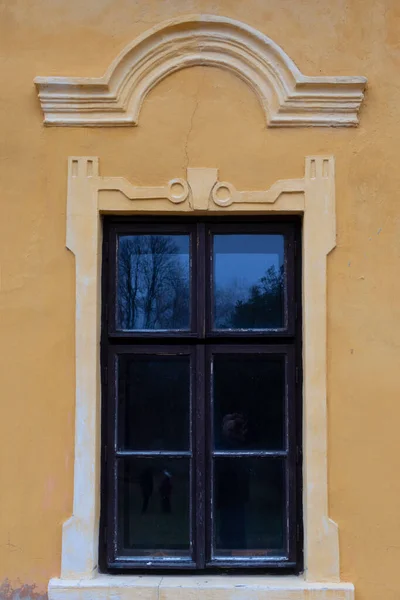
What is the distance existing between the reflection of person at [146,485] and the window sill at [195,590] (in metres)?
0.37

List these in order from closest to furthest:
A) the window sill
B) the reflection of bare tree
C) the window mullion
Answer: the window sill < the window mullion < the reflection of bare tree

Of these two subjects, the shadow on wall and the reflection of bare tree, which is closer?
the shadow on wall

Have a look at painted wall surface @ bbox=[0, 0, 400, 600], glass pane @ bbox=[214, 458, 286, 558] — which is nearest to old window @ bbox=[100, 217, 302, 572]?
Result: glass pane @ bbox=[214, 458, 286, 558]

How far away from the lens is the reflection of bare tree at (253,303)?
3.36m

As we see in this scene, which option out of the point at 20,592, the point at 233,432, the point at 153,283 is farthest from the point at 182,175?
the point at 20,592

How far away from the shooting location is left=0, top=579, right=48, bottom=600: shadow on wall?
125 inches

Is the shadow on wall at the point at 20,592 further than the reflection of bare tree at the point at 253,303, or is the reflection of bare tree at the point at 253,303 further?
the reflection of bare tree at the point at 253,303

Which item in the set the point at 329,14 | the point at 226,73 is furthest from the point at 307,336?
the point at 329,14

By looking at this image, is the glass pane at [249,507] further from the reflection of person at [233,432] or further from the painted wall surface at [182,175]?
the painted wall surface at [182,175]

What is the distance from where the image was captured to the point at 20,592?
10.5 feet

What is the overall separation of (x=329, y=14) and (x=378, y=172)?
2.77 feet

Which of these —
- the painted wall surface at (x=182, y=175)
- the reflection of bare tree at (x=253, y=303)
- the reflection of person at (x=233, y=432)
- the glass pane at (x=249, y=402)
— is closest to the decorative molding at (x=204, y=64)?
the painted wall surface at (x=182, y=175)

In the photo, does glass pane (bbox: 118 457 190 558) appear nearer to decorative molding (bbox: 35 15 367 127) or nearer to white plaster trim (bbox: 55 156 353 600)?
white plaster trim (bbox: 55 156 353 600)

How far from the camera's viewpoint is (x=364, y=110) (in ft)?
10.9
